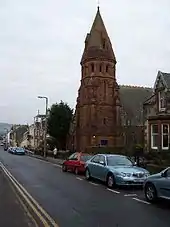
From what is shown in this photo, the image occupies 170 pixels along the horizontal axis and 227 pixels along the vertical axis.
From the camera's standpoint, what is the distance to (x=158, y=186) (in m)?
12.9

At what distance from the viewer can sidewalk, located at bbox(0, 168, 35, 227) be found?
953 cm

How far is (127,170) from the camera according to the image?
Result: 17859mm

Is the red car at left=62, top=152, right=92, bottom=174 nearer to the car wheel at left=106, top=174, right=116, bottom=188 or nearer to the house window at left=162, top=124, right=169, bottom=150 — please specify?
the car wheel at left=106, top=174, right=116, bottom=188

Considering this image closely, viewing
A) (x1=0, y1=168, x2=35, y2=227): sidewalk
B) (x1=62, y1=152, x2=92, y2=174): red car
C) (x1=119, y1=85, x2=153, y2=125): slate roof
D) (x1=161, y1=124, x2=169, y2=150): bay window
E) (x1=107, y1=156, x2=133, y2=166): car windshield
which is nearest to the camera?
(x1=0, y1=168, x2=35, y2=227): sidewalk

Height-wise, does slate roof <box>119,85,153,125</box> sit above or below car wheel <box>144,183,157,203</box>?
above

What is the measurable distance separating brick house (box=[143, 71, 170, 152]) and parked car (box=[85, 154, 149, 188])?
13.8 m

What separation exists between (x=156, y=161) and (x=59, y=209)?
1656 cm

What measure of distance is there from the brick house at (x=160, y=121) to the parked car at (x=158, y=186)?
19937 mm

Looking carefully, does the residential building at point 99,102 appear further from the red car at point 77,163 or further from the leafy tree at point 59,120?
the red car at point 77,163

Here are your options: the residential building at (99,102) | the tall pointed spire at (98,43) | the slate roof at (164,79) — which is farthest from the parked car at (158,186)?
the tall pointed spire at (98,43)

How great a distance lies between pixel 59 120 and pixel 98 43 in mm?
15141

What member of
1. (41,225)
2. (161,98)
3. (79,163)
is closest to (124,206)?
(41,225)

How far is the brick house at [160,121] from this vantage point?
113 feet

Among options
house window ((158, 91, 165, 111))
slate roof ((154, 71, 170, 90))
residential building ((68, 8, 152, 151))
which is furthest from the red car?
residential building ((68, 8, 152, 151))
